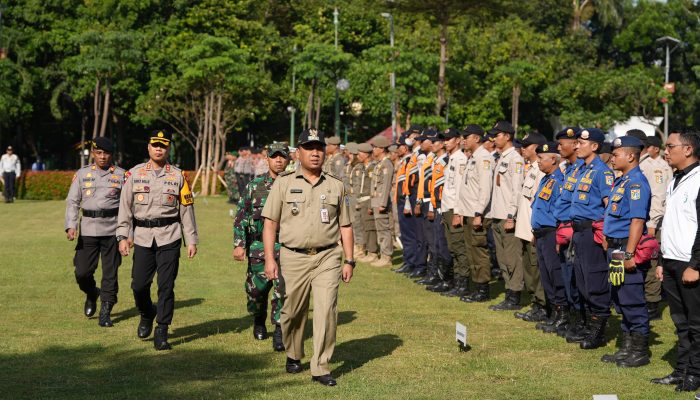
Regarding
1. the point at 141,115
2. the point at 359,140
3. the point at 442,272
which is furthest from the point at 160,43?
the point at 442,272

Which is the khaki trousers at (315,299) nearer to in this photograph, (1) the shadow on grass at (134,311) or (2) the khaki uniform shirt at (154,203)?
(2) the khaki uniform shirt at (154,203)

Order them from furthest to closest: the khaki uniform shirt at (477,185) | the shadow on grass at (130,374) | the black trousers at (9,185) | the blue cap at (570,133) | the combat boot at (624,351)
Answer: the black trousers at (9,185), the khaki uniform shirt at (477,185), the blue cap at (570,133), the combat boot at (624,351), the shadow on grass at (130,374)

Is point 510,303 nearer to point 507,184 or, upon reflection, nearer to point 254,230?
point 507,184

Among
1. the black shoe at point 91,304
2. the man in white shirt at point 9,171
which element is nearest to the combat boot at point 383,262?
the black shoe at point 91,304

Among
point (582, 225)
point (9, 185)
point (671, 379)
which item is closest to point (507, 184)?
point (582, 225)

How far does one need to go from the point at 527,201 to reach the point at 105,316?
211 inches

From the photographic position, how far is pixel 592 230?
10.2m

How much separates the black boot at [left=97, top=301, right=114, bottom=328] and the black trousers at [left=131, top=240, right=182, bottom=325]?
56.6 inches

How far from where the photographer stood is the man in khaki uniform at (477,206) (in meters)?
13.7

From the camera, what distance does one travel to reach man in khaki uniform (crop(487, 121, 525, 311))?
13070mm

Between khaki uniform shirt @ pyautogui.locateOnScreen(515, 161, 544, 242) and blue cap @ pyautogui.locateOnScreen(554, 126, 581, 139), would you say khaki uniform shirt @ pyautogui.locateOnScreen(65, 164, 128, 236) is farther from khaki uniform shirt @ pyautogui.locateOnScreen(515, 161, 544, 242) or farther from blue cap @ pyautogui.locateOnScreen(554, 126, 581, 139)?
blue cap @ pyautogui.locateOnScreen(554, 126, 581, 139)

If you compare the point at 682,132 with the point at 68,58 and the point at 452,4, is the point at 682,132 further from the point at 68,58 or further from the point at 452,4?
the point at 68,58

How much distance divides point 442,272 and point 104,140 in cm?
610

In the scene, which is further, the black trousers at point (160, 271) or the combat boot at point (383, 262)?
the combat boot at point (383, 262)
